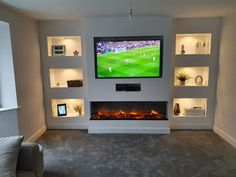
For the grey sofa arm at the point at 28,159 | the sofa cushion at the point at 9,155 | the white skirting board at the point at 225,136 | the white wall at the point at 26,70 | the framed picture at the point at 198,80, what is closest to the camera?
the sofa cushion at the point at 9,155

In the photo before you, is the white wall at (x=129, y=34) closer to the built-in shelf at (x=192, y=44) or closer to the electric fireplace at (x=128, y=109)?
the electric fireplace at (x=128, y=109)

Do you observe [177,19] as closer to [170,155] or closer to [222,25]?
[222,25]

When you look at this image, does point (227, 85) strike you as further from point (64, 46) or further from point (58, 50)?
point (58, 50)

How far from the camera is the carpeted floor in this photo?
8.46 feet

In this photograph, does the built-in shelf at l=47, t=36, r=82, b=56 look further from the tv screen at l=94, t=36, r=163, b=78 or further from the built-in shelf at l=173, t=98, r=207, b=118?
the built-in shelf at l=173, t=98, r=207, b=118

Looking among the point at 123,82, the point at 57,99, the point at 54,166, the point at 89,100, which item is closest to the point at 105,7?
the point at 123,82

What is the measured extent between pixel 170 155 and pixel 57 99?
108 inches

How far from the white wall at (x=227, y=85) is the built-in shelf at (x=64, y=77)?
309 centimetres

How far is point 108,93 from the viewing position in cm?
394

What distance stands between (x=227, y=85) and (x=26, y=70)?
3952 mm

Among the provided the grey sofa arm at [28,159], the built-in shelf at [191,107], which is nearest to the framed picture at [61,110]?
the grey sofa arm at [28,159]

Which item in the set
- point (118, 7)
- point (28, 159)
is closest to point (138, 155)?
point (28, 159)

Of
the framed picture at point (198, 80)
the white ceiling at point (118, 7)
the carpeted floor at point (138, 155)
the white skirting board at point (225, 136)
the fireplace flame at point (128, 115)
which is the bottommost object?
the carpeted floor at point (138, 155)

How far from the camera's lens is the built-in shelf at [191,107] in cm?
413
